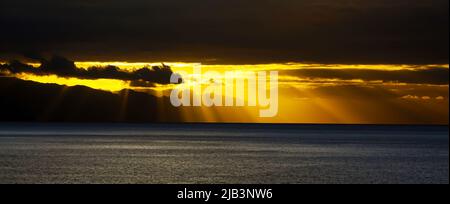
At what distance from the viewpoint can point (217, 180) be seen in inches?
2665

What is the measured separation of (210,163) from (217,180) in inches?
1035

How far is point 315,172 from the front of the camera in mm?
79312
